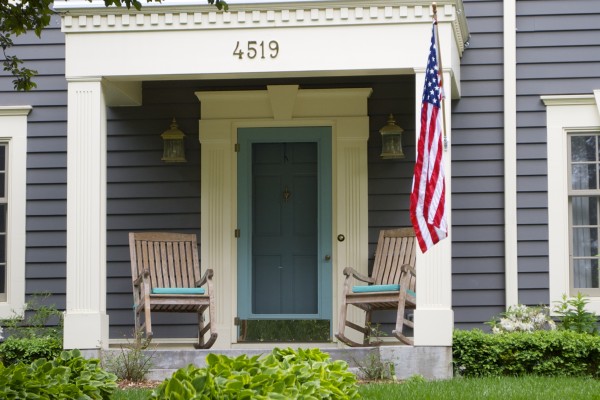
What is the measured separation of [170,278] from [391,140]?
7.84 feet

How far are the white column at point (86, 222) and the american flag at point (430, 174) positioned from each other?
2546mm

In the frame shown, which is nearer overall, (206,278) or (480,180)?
(206,278)

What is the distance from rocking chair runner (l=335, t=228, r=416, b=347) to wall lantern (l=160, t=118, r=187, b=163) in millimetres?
2019

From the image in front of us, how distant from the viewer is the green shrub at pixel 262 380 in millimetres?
4324

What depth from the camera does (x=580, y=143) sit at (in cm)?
982

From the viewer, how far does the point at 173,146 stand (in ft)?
33.0

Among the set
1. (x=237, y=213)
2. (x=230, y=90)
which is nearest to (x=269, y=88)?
(x=230, y=90)

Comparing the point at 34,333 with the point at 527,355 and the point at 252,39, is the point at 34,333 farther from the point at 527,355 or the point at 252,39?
the point at 527,355

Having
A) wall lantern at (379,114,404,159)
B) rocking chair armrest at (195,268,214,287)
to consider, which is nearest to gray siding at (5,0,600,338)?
wall lantern at (379,114,404,159)

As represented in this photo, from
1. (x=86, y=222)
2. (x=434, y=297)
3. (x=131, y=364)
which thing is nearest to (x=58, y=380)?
(x=131, y=364)

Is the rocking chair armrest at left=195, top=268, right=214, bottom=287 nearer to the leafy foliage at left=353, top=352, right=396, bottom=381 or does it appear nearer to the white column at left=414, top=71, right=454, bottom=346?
the leafy foliage at left=353, top=352, right=396, bottom=381

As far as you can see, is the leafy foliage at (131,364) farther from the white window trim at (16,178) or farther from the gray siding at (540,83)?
the gray siding at (540,83)

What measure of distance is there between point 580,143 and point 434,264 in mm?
2409

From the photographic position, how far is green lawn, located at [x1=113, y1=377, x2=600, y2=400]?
22.3ft
